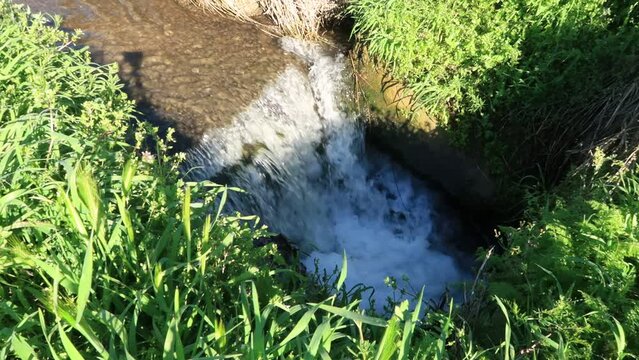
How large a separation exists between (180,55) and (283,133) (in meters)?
1.30

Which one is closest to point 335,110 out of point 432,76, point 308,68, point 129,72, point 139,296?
point 308,68

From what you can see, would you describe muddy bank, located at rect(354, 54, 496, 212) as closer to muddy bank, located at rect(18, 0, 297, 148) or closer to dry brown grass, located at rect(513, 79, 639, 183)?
dry brown grass, located at rect(513, 79, 639, 183)

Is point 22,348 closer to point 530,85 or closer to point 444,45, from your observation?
point 444,45

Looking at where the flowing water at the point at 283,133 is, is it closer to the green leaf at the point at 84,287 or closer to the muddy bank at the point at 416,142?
the muddy bank at the point at 416,142

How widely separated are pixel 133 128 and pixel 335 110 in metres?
2.26

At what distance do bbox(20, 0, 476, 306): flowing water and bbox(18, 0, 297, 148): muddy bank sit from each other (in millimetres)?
11

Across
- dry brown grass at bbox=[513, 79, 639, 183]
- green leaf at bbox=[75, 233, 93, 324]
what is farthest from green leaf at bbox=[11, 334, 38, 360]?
dry brown grass at bbox=[513, 79, 639, 183]

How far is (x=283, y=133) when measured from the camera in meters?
5.13

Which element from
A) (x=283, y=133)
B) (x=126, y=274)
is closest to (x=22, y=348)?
(x=126, y=274)

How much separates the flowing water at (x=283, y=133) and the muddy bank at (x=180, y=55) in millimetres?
11

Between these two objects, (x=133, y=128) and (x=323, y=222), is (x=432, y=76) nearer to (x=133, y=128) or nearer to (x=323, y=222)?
(x=323, y=222)

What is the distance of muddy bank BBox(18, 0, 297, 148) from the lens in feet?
15.5

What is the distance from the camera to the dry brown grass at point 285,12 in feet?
19.4

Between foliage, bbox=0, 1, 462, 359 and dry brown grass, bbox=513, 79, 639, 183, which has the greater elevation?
dry brown grass, bbox=513, 79, 639, 183
